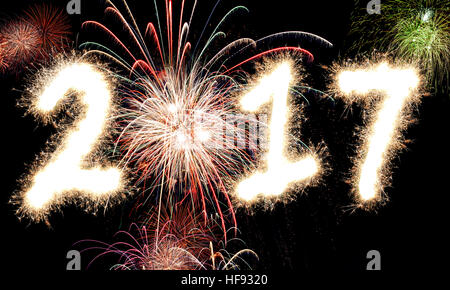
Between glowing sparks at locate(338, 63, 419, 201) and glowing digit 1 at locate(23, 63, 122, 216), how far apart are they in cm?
291

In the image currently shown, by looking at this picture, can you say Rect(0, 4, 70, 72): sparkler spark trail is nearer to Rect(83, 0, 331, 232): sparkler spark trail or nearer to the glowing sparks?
Rect(83, 0, 331, 232): sparkler spark trail

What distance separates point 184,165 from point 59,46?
208cm

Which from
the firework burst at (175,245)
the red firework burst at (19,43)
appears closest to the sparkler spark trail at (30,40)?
the red firework burst at (19,43)

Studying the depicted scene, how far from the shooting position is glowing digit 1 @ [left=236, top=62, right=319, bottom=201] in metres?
3.42

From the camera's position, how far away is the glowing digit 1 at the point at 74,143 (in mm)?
3492

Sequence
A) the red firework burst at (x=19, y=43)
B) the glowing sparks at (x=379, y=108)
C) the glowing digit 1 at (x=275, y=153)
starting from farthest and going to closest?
the red firework burst at (x=19, y=43) < the glowing sparks at (x=379, y=108) < the glowing digit 1 at (x=275, y=153)

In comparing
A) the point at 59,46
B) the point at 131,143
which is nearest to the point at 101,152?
the point at 131,143

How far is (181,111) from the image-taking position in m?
3.88

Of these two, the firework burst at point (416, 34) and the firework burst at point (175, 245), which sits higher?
the firework burst at point (416, 34)

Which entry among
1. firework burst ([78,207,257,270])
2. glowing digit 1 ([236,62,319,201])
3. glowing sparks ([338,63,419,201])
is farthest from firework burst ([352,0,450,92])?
firework burst ([78,207,257,270])

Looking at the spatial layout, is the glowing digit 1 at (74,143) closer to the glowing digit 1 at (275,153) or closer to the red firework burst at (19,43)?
the red firework burst at (19,43)
